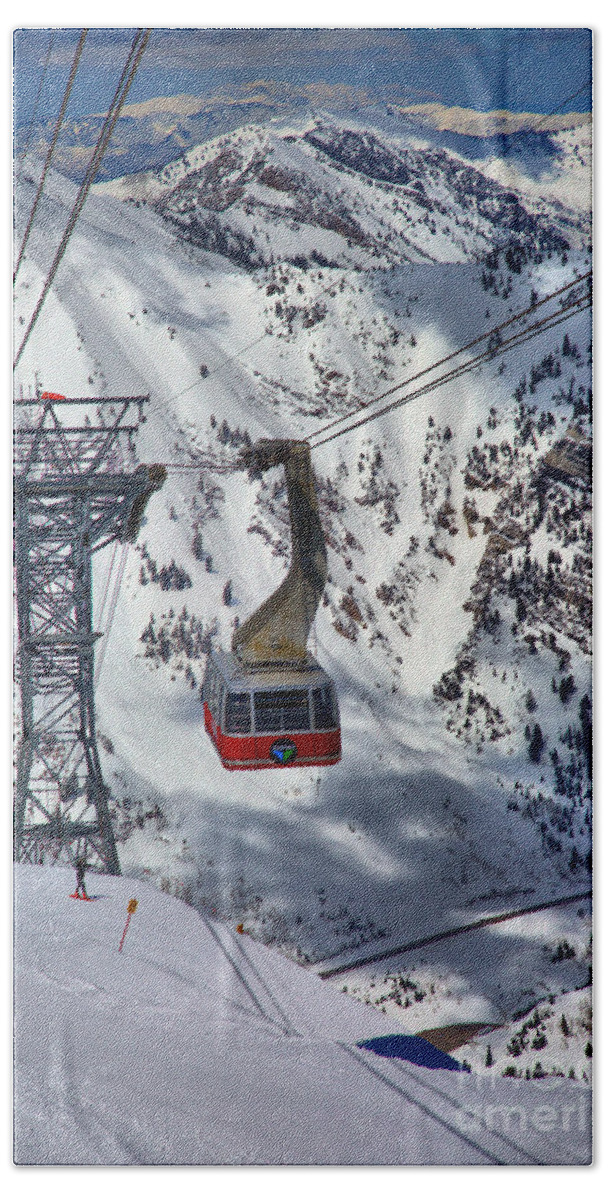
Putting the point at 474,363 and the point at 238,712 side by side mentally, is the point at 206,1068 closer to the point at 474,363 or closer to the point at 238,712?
the point at 238,712

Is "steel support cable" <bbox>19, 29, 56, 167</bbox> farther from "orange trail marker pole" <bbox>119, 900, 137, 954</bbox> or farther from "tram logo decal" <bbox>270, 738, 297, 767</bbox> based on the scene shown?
"orange trail marker pole" <bbox>119, 900, 137, 954</bbox>

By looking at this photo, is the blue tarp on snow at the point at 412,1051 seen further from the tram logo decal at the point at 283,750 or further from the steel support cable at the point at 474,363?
the steel support cable at the point at 474,363

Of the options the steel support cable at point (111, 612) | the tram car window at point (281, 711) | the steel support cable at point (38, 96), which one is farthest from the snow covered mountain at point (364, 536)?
the tram car window at point (281, 711)

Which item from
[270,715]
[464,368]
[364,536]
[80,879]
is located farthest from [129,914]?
[464,368]

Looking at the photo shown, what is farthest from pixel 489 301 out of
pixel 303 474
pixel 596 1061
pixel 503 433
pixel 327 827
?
pixel 596 1061

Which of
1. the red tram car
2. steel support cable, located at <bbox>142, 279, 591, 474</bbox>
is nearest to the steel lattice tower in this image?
steel support cable, located at <bbox>142, 279, 591, 474</bbox>

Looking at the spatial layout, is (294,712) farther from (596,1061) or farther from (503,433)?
(596,1061)

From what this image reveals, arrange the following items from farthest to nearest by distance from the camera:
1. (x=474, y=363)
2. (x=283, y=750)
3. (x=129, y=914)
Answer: (x=474, y=363) < (x=129, y=914) < (x=283, y=750)
